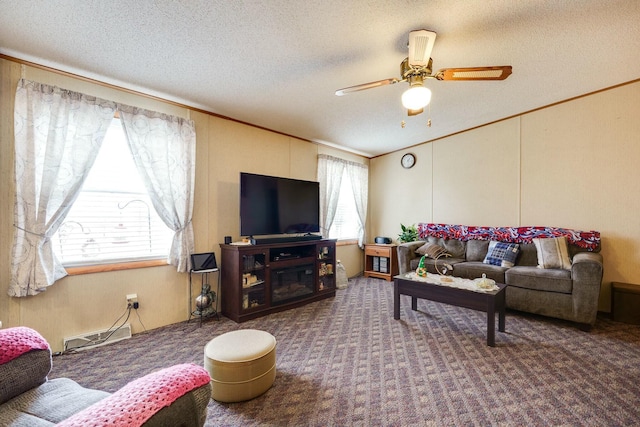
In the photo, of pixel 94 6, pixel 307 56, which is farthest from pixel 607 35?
pixel 94 6

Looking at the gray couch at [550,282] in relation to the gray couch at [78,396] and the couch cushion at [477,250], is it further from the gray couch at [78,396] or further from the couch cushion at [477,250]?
the gray couch at [78,396]

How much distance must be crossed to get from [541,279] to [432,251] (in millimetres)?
1379

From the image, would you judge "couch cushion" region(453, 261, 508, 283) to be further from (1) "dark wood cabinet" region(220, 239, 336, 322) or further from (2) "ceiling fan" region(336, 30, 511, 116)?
(2) "ceiling fan" region(336, 30, 511, 116)

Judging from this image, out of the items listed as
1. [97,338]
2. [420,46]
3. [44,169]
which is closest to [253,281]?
[97,338]

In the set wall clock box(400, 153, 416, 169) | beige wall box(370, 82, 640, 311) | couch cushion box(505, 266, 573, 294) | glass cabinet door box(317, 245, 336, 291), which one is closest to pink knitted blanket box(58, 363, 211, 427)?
glass cabinet door box(317, 245, 336, 291)

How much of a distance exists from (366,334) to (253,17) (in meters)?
2.85

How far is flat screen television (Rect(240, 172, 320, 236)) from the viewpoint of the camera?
3.32 meters

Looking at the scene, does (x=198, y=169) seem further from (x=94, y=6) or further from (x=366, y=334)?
(x=366, y=334)

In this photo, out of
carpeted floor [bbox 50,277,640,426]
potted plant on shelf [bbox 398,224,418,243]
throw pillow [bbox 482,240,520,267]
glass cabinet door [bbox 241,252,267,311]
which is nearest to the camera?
carpeted floor [bbox 50,277,640,426]

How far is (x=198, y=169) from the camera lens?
3246mm

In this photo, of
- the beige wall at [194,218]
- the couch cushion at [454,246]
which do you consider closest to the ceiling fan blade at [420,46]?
the beige wall at [194,218]

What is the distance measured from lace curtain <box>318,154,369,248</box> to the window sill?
253cm

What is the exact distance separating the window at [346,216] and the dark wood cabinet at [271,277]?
1.05 meters

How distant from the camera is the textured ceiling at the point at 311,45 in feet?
6.00
